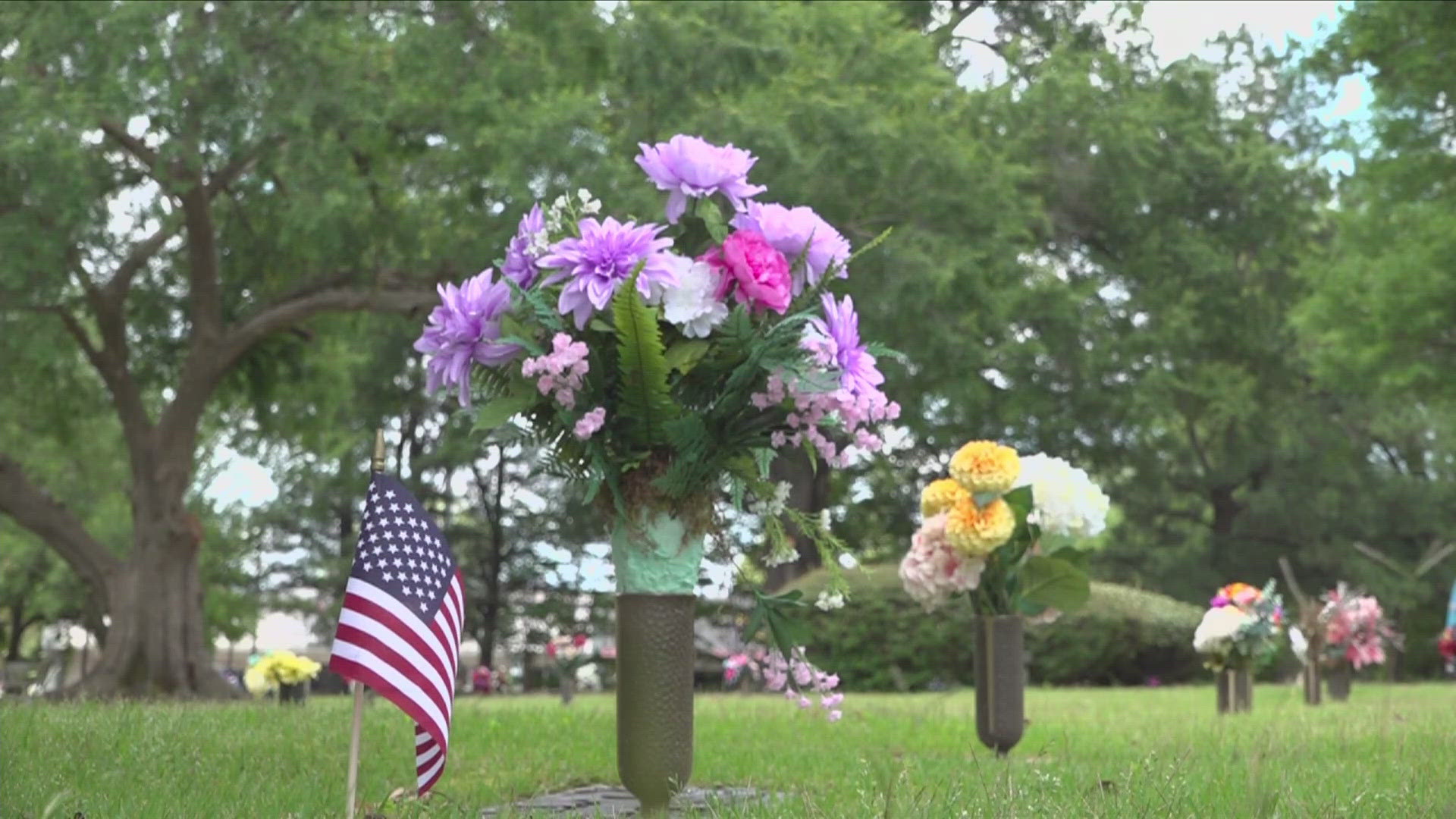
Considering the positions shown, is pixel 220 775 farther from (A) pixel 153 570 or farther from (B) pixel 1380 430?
(B) pixel 1380 430

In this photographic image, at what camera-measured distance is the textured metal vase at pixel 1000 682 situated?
24.3 feet

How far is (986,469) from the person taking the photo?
293 inches

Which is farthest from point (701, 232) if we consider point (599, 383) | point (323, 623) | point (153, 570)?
point (323, 623)

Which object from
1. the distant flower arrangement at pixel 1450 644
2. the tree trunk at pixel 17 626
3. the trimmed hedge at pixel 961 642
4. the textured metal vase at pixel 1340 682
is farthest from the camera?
the tree trunk at pixel 17 626

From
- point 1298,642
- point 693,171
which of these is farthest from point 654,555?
point 1298,642

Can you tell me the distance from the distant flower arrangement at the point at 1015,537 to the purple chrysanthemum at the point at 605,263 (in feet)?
9.74

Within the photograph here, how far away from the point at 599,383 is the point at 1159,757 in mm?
3405

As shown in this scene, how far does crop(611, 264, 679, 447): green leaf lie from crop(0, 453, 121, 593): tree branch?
Result: 15067 millimetres

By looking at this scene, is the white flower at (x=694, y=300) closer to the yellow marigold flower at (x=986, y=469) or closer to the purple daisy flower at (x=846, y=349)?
the purple daisy flower at (x=846, y=349)

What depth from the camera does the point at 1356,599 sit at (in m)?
14.6

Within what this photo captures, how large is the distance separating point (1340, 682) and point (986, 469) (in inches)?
362

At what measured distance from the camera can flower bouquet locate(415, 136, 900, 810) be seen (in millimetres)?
4938

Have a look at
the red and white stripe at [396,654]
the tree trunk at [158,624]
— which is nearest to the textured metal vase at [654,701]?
the red and white stripe at [396,654]

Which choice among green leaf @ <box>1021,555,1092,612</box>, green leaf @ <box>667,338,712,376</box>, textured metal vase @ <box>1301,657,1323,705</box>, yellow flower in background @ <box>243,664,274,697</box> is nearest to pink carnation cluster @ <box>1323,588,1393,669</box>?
textured metal vase @ <box>1301,657,1323,705</box>
